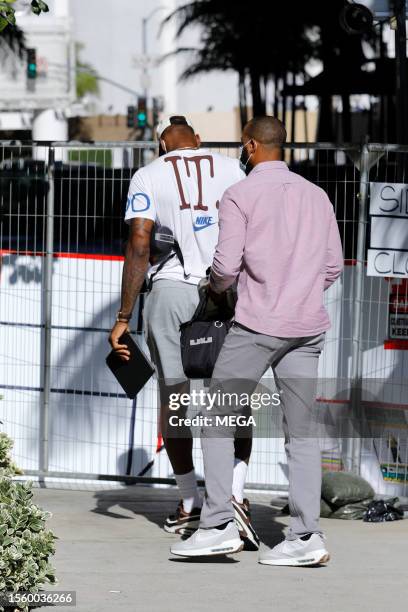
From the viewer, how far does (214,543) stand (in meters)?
5.50

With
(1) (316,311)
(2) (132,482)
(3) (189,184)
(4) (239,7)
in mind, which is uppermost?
(4) (239,7)

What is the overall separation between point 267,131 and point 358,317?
6.65 ft

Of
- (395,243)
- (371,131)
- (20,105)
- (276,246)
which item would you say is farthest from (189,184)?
(20,105)

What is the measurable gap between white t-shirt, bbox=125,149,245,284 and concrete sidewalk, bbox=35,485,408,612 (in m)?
1.39

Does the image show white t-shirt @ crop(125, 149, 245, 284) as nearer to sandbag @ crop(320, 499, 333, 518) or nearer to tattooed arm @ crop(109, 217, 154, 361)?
tattooed arm @ crop(109, 217, 154, 361)

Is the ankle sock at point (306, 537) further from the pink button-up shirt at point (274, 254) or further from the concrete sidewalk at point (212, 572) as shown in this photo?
the pink button-up shirt at point (274, 254)

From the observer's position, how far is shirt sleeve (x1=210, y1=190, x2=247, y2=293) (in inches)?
210

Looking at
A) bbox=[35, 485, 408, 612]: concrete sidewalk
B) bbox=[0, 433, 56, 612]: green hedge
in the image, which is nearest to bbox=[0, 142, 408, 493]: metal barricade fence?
bbox=[35, 485, 408, 612]: concrete sidewalk

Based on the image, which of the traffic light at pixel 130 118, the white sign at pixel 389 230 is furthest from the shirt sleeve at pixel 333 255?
the traffic light at pixel 130 118

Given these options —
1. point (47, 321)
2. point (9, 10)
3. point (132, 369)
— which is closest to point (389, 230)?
point (132, 369)

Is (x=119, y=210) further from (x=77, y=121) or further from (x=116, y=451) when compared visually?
(x=77, y=121)

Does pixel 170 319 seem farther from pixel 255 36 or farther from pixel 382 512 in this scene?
pixel 255 36

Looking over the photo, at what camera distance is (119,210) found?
8.11m

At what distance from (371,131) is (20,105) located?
1683 centimetres
